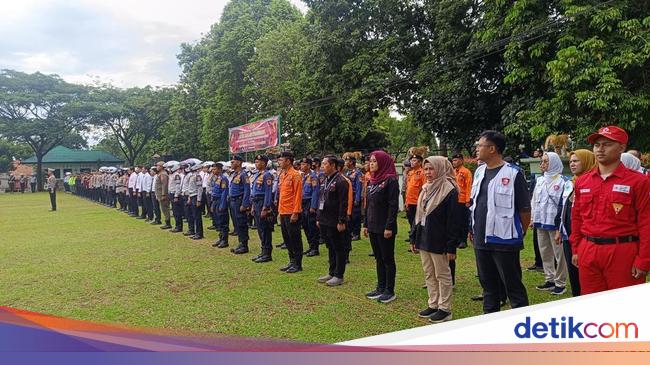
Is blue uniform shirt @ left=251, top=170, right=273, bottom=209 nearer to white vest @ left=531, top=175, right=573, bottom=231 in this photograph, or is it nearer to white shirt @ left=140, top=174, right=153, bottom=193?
white vest @ left=531, top=175, right=573, bottom=231

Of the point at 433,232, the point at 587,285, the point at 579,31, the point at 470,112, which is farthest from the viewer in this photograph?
the point at 470,112

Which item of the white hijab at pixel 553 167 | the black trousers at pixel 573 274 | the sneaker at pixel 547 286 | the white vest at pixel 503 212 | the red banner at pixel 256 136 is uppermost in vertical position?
the red banner at pixel 256 136

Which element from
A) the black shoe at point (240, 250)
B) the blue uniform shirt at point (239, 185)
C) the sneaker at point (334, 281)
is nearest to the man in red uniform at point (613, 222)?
the sneaker at point (334, 281)

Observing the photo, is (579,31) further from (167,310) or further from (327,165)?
(167,310)

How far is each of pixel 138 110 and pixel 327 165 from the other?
42.4 m

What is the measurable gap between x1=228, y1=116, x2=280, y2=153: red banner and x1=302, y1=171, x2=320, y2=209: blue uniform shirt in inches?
402

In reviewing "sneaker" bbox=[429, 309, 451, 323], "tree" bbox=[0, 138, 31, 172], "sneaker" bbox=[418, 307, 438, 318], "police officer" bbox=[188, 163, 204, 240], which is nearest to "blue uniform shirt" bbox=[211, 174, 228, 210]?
"police officer" bbox=[188, 163, 204, 240]

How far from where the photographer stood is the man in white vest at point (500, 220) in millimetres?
4004

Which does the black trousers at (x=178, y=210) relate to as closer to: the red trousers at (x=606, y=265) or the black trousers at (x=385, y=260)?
the black trousers at (x=385, y=260)

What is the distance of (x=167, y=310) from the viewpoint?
5531 millimetres

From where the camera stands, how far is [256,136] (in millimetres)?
21797

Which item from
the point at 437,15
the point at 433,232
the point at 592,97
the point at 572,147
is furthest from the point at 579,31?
the point at 433,232

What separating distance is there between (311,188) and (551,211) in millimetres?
5033

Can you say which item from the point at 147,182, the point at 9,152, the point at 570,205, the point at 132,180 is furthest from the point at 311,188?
the point at 9,152
